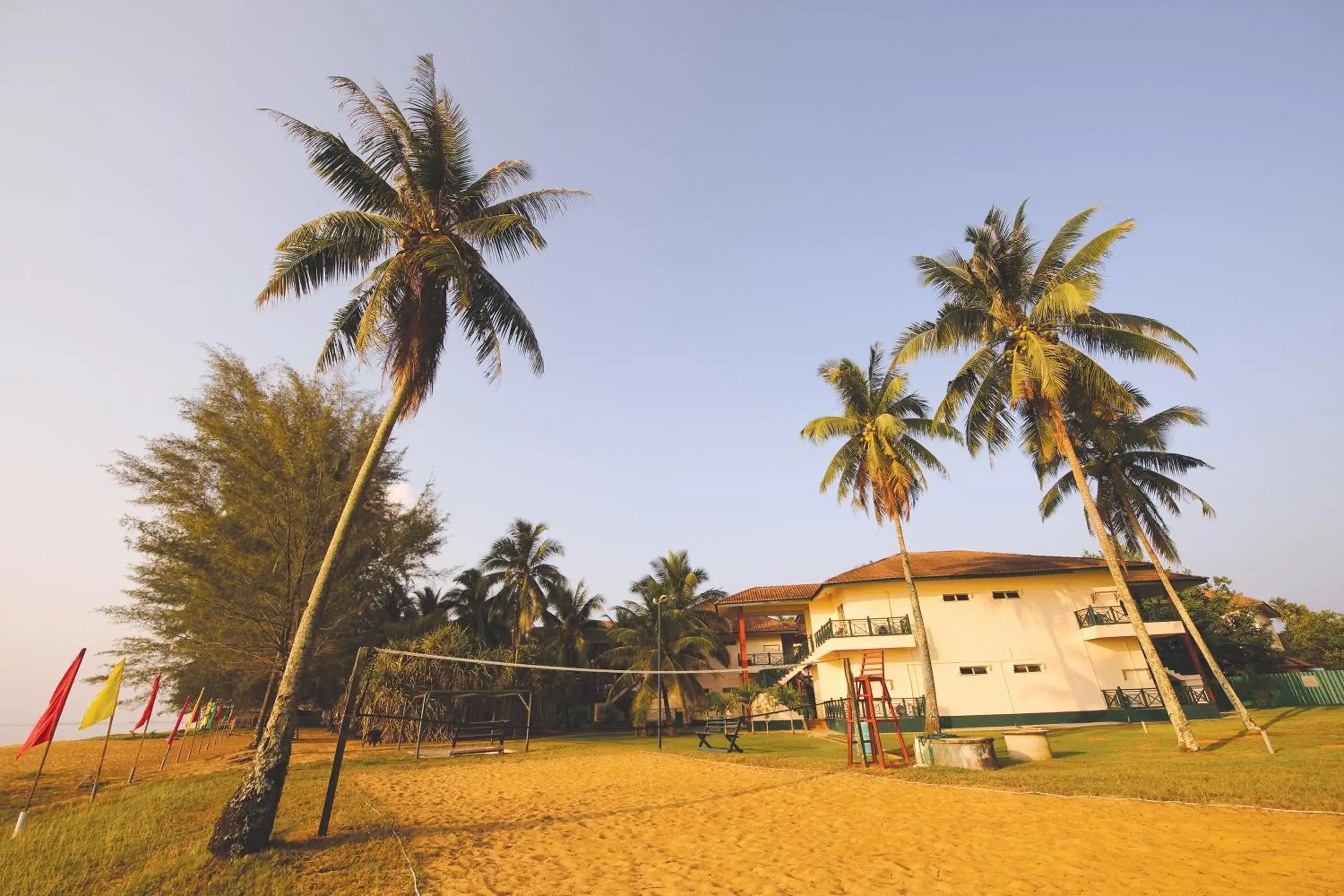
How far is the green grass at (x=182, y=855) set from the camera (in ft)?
20.5

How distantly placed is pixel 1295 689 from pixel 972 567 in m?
14.7

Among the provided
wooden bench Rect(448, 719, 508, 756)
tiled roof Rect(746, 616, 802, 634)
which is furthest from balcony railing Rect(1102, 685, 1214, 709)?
wooden bench Rect(448, 719, 508, 756)

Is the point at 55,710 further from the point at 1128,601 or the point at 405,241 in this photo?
the point at 1128,601

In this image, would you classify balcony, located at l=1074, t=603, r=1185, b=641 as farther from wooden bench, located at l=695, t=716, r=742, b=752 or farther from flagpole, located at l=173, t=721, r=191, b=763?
flagpole, located at l=173, t=721, r=191, b=763

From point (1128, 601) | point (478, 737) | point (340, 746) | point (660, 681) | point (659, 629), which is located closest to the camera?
point (340, 746)

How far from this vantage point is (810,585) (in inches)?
1326

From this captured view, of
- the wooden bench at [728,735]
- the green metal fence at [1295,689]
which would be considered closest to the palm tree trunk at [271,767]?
the wooden bench at [728,735]

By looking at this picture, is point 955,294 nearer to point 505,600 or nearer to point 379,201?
point 379,201

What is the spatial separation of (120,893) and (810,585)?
31.4 m

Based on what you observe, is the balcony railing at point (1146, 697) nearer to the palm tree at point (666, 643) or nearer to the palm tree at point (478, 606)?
the palm tree at point (666, 643)

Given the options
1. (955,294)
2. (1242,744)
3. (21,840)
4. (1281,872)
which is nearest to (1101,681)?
(1242,744)

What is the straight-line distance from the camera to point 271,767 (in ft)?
24.6

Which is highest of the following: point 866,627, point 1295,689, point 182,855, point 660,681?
point 866,627

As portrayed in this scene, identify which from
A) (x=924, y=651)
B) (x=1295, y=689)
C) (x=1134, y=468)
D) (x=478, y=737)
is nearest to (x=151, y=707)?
(x=478, y=737)
